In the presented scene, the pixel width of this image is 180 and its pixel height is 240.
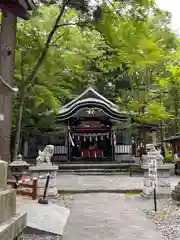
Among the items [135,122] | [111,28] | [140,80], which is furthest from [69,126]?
[111,28]

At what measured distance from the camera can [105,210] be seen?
786 centimetres

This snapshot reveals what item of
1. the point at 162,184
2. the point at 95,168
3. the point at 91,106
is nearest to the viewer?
the point at 162,184

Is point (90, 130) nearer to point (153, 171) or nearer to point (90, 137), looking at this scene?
point (90, 137)

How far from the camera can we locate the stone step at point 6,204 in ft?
11.5

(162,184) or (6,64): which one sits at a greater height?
(6,64)

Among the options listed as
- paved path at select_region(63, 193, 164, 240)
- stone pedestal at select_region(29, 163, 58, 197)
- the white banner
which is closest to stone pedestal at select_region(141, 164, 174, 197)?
paved path at select_region(63, 193, 164, 240)

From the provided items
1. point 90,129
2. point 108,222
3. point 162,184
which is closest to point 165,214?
point 108,222

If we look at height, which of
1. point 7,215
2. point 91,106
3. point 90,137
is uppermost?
point 91,106

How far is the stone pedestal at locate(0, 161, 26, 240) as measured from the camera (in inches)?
134

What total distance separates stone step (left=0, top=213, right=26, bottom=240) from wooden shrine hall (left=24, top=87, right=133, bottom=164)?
55.7 ft

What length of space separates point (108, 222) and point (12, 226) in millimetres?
3423

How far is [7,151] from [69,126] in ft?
48.2

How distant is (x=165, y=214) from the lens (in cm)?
730

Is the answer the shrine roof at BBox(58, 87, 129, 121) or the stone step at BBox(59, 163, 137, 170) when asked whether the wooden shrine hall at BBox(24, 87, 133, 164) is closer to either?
the shrine roof at BBox(58, 87, 129, 121)
